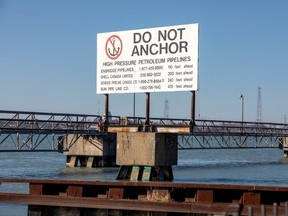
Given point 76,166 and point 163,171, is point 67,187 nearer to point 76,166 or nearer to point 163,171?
point 163,171

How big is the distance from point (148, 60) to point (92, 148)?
28.0 metres

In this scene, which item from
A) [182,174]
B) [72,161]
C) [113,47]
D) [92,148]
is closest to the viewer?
[113,47]

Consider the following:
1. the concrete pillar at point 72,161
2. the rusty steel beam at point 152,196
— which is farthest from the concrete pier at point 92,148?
the rusty steel beam at point 152,196

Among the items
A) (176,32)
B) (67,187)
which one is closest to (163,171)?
(176,32)

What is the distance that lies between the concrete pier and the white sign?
2401 centimetres

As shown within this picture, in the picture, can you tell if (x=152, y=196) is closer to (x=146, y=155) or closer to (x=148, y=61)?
(x=148, y=61)

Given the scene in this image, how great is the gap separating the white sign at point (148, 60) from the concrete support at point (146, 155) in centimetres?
313

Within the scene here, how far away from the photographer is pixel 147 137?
3816 centimetres

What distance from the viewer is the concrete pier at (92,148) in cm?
6259

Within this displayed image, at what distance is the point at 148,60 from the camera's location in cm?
3656

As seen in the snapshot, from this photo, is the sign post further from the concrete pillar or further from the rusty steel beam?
the concrete pillar

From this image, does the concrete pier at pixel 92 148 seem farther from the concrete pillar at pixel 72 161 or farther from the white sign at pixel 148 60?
the white sign at pixel 148 60

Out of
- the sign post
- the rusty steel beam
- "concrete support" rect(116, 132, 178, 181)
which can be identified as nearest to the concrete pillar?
"concrete support" rect(116, 132, 178, 181)

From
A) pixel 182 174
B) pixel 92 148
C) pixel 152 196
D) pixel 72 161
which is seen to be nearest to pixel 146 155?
pixel 182 174
